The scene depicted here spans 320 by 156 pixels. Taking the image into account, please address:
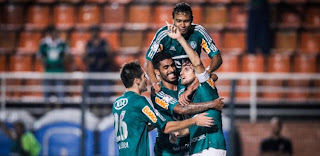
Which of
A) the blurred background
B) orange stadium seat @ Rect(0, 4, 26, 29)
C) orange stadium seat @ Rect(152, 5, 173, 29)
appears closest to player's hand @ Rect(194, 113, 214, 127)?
the blurred background

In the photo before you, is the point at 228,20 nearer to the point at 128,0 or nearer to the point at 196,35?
the point at 128,0

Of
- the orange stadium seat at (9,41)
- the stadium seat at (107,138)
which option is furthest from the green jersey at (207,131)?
the orange stadium seat at (9,41)

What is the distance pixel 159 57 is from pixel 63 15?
28.7 feet

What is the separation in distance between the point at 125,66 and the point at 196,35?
3.32 ft

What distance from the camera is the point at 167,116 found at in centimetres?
745

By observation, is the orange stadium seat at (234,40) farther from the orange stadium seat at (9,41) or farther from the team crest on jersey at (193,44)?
the team crest on jersey at (193,44)

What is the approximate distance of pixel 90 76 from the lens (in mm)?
13047

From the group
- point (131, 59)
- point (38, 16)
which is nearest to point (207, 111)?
point (131, 59)

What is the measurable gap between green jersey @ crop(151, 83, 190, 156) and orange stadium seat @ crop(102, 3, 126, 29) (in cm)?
799

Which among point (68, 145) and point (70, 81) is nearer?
point (68, 145)

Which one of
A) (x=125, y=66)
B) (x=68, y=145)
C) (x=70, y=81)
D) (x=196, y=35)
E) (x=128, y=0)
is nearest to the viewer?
(x=125, y=66)

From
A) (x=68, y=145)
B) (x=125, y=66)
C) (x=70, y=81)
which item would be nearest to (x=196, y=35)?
(x=125, y=66)

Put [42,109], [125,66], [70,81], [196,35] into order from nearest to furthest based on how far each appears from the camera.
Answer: [125,66] < [196,35] < [42,109] < [70,81]

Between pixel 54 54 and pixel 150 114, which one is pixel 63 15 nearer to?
pixel 54 54
